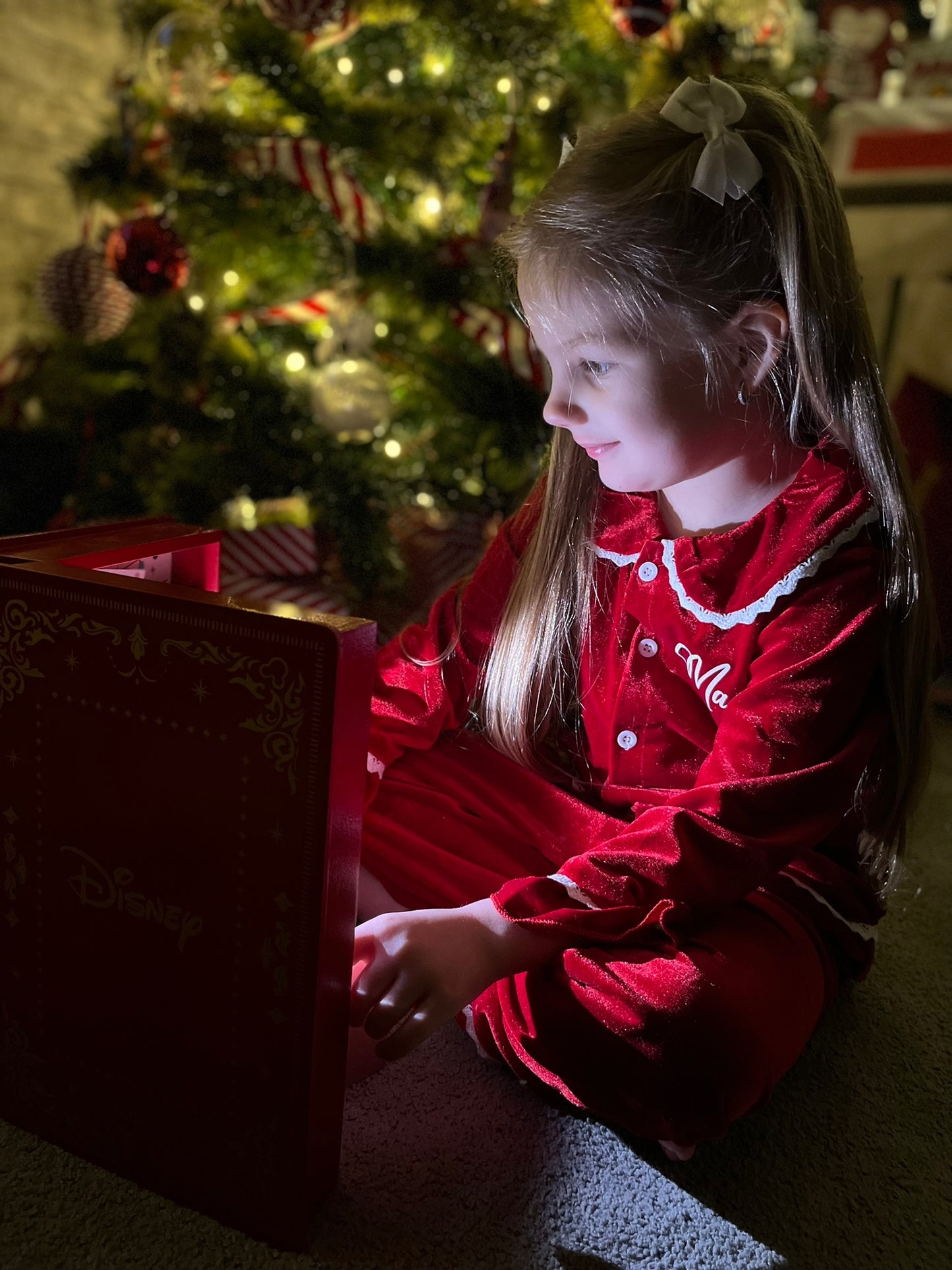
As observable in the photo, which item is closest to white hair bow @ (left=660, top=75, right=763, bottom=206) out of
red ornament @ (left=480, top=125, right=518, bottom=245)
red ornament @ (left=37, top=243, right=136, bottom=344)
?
red ornament @ (left=480, top=125, right=518, bottom=245)

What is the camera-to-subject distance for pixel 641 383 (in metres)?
0.65

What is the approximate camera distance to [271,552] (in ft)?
5.09

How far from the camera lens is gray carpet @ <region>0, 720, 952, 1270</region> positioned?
54 cm

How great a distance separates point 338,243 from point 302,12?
12.6 inches

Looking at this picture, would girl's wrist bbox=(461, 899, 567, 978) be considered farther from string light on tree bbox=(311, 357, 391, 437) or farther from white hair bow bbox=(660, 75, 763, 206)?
string light on tree bbox=(311, 357, 391, 437)

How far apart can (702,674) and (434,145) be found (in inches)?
39.3

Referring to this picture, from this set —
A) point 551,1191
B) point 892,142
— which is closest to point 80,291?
point 551,1191

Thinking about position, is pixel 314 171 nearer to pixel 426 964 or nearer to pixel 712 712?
pixel 712 712

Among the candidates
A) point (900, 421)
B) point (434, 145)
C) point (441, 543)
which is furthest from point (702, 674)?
point (900, 421)

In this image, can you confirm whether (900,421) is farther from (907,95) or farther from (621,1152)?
→ (621,1152)

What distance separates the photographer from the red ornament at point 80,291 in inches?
53.6

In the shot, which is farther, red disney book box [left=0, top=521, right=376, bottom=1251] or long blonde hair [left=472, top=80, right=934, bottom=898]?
long blonde hair [left=472, top=80, right=934, bottom=898]

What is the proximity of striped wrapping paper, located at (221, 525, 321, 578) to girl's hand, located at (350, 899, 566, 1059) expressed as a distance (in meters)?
1.03

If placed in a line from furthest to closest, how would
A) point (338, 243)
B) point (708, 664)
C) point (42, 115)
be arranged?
point (42, 115)
point (338, 243)
point (708, 664)
